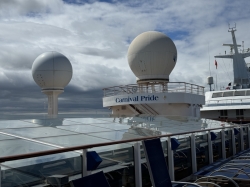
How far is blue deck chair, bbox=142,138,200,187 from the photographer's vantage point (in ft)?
13.4

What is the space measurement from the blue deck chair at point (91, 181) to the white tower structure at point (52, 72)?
19.8 m

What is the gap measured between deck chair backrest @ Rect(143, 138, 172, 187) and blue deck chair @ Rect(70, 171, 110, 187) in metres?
1.17

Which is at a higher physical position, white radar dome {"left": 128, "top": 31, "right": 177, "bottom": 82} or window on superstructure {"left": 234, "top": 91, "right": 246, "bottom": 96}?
white radar dome {"left": 128, "top": 31, "right": 177, "bottom": 82}

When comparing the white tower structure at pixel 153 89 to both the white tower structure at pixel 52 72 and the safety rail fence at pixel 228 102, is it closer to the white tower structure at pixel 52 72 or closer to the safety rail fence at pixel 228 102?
the white tower structure at pixel 52 72

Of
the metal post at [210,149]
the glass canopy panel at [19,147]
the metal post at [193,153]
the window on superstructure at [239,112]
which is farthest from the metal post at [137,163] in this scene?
the window on superstructure at [239,112]

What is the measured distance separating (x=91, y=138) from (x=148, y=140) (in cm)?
140

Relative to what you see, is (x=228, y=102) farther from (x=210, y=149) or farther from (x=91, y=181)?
(x=91, y=181)

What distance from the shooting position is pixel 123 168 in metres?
4.41

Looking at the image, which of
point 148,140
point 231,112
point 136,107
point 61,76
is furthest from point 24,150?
point 231,112

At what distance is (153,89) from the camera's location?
66.1 ft

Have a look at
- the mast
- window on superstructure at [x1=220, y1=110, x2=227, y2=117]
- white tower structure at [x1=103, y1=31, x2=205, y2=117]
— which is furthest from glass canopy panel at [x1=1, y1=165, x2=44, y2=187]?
the mast

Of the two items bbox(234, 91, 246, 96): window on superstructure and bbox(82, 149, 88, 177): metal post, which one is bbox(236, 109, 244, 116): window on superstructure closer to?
bbox(234, 91, 246, 96): window on superstructure

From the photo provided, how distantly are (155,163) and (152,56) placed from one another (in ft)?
53.7

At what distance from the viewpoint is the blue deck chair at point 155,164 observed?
13.4 ft
